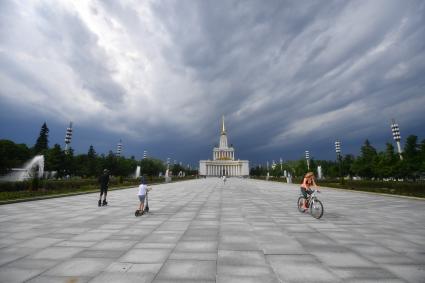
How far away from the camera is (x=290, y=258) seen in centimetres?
616

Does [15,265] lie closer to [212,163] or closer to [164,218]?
[164,218]

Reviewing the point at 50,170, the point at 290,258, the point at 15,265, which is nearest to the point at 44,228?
the point at 15,265

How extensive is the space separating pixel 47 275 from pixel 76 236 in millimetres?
3358

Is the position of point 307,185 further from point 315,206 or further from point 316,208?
point 316,208

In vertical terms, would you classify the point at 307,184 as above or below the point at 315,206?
above

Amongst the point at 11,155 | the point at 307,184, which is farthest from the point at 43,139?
the point at 307,184

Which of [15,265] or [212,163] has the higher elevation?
[212,163]

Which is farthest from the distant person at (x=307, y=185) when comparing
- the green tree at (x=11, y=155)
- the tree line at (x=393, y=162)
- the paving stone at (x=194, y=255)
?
the green tree at (x=11, y=155)

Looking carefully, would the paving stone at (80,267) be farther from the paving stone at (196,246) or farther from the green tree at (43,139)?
the green tree at (43,139)

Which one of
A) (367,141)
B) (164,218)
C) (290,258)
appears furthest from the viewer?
(367,141)

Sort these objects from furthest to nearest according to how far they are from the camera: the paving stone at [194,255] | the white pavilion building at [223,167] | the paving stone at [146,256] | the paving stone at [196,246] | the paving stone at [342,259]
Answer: the white pavilion building at [223,167]
the paving stone at [196,246]
the paving stone at [194,255]
the paving stone at [146,256]
the paving stone at [342,259]

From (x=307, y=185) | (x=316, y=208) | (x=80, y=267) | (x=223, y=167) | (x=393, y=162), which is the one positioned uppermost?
(x=223, y=167)

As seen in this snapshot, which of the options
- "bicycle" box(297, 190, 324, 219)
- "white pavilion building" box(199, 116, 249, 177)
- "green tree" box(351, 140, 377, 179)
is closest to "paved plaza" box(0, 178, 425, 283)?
"bicycle" box(297, 190, 324, 219)

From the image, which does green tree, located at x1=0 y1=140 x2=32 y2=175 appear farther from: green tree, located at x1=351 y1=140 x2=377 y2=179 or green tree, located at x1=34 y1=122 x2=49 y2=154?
green tree, located at x1=351 y1=140 x2=377 y2=179
